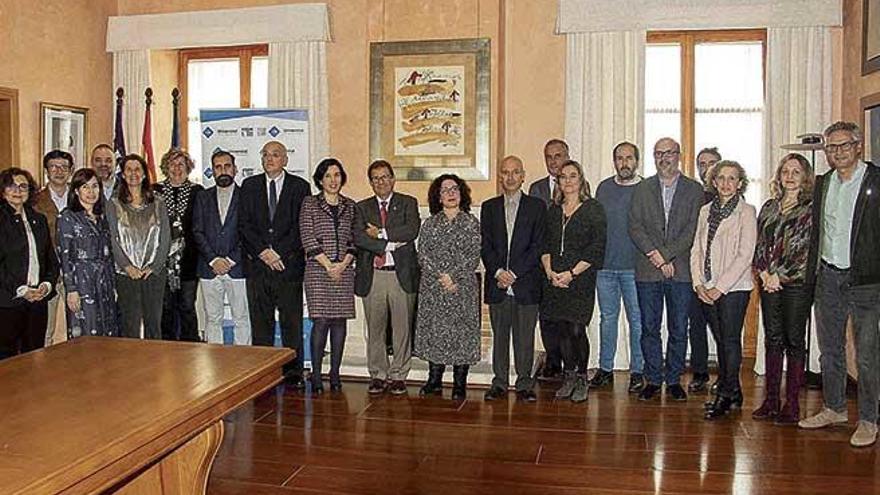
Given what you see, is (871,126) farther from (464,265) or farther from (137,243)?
(137,243)

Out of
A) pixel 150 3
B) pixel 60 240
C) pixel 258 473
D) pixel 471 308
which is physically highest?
pixel 150 3

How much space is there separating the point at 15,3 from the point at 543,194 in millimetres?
4265

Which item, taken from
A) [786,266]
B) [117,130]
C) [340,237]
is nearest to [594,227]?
[786,266]

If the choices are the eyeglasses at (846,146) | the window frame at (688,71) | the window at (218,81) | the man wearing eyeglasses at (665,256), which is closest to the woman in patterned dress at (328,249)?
the man wearing eyeglasses at (665,256)

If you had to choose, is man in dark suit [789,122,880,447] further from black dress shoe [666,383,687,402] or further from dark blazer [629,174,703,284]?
black dress shoe [666,383,687,402]

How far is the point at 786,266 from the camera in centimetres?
471

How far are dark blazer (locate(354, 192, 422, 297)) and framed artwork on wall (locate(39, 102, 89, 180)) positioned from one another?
3.04 meters

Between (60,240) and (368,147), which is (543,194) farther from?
(60,240)

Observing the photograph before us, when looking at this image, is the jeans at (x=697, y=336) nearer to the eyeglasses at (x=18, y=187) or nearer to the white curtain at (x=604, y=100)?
the white curtain at (x=604, y=100)

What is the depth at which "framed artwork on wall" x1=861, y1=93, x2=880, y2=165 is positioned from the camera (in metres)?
5.41

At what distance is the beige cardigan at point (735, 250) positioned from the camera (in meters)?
4.90

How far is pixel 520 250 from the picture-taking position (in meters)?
5.23

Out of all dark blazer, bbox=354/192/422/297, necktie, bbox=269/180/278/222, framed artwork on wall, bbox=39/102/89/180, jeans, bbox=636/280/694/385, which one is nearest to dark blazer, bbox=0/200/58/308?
necktie, bbox=269/180/278/222

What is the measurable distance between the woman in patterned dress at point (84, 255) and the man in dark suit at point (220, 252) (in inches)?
27.7
